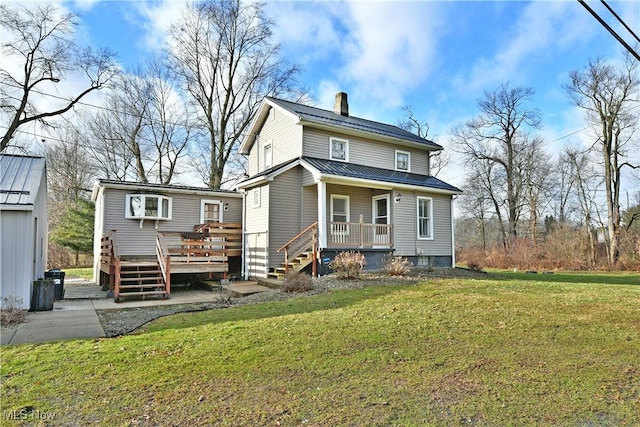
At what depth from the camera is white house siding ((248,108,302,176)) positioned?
14.9m

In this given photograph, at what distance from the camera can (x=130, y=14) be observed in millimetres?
12516

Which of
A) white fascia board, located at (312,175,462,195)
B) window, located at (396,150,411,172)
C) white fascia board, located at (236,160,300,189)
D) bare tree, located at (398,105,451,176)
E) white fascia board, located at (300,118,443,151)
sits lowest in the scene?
white fascia board, located at (312,175,462,195)

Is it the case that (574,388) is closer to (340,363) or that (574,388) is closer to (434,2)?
(340,363)

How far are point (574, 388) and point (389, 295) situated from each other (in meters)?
4.63

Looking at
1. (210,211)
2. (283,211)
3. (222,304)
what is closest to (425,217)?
(283,211)

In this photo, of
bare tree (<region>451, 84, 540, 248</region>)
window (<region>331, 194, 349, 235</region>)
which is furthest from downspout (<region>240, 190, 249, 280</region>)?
bare tree (<region>451, 84, 540, 248</region>)

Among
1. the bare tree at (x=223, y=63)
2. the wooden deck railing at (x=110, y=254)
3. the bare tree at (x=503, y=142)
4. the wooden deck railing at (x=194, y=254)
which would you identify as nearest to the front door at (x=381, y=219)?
the wooden deck railing at (x=194, y=254)

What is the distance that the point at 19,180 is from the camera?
342 inches

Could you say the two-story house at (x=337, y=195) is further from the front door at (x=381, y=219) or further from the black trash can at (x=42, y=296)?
the black trash can at (x=42, y=296)

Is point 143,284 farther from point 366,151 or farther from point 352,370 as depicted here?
point 366,151

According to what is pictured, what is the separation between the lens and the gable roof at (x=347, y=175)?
500 inches

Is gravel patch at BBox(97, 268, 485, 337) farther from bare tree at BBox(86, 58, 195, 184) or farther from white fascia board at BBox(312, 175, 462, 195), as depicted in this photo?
bare tree at BBox(86, 58, 195, 184)

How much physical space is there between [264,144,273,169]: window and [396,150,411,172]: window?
5678 mm

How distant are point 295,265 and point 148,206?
638cm
